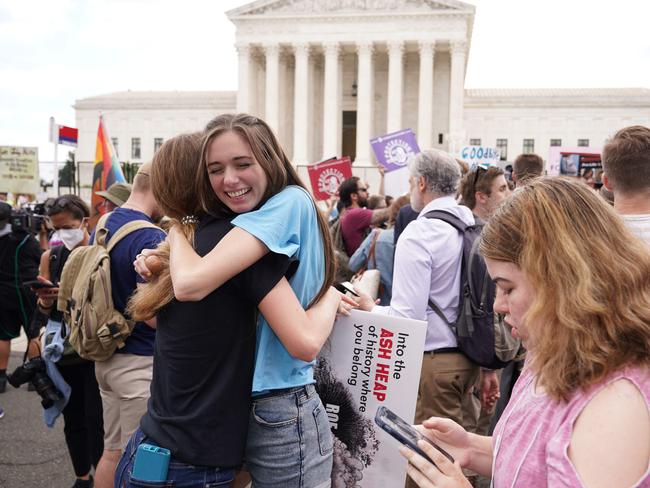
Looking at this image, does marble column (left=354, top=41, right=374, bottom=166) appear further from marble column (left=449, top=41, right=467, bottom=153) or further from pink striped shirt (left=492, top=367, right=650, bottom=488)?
pink striped shirt (left=492, top=367, right=650, bottom=488)

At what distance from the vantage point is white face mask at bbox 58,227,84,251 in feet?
14.3

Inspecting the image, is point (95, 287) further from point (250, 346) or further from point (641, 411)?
point (641, 411)

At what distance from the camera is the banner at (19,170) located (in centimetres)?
1083

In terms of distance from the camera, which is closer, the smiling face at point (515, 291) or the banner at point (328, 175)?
the smiling face at point (515, 291)

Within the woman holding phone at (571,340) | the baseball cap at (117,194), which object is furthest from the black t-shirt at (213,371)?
the baseball cap at (117,194)

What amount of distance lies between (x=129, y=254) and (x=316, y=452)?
1.59 meters

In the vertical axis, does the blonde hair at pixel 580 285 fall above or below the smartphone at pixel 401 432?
above

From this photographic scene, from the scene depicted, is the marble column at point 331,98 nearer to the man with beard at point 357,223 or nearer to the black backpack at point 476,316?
the man with beard at point 357,223

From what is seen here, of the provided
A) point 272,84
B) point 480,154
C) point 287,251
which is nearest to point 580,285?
point 287,251

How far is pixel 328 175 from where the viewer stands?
1044 cm

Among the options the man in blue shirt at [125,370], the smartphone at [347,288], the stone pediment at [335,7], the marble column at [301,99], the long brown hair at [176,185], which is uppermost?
the stone pediment at [335,7]

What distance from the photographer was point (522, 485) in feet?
4.15

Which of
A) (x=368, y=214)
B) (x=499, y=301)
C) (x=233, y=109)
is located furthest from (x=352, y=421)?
(x=233, y=109)

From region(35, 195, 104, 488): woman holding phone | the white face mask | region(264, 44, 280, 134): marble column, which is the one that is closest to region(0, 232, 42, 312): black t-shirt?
the white face mask
